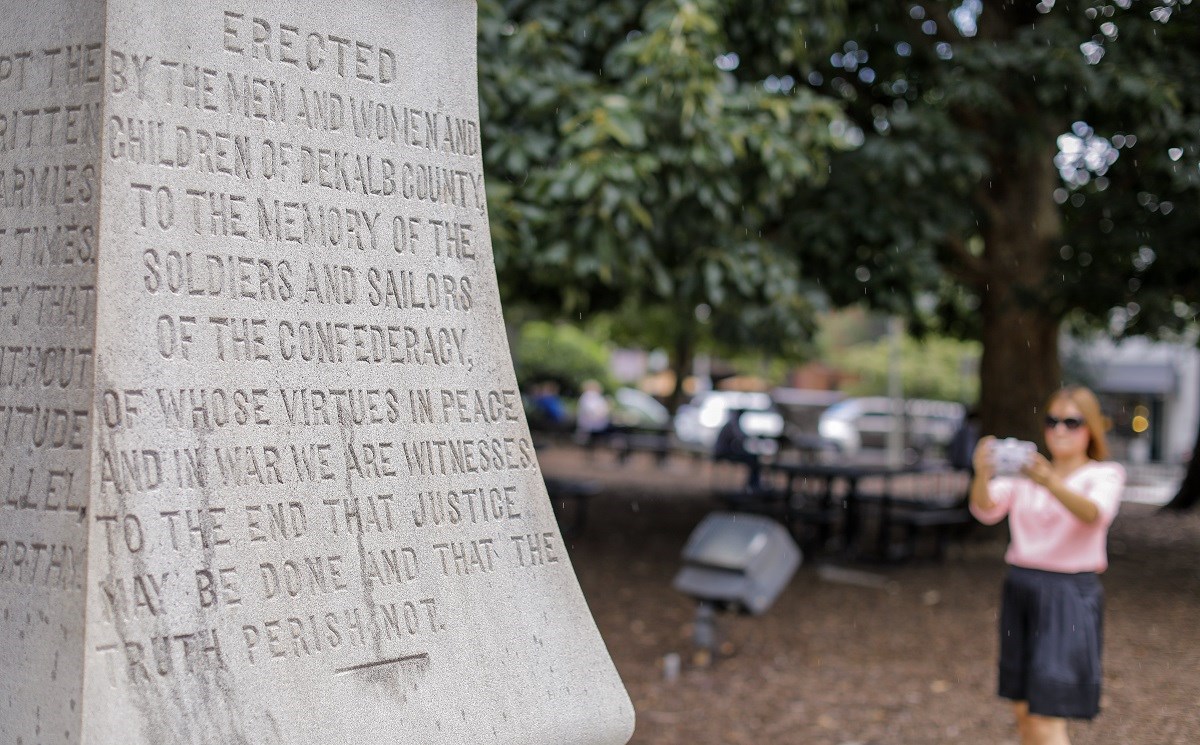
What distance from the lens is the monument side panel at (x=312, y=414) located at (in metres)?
2.91

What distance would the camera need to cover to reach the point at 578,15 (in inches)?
340

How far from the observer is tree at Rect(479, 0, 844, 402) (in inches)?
281

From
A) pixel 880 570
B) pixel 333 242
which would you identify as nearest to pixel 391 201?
pixel 333 242

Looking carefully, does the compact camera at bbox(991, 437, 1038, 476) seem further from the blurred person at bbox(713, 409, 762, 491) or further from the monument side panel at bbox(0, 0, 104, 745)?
the blurred person at bbox(713, 409, 762, 491)

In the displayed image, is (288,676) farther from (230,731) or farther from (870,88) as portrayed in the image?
(870,88)

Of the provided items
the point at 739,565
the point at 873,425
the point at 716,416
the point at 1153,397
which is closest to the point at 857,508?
the point at 739,565

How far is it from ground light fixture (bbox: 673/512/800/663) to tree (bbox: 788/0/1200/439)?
2.75m

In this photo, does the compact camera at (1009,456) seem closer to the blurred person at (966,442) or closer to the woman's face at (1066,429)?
the woman's face at (1066,429)

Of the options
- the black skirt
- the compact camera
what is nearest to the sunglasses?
the compact camera

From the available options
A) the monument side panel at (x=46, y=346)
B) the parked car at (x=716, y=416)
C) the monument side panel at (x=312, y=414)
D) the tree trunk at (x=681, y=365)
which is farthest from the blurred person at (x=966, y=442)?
the tree trunk at (x=681, y=365)

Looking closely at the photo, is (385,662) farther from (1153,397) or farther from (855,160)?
(1153,397)

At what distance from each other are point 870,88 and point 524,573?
9.08 meters

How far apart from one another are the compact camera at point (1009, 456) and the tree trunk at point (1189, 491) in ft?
47.3

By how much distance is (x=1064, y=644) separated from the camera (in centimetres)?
487
